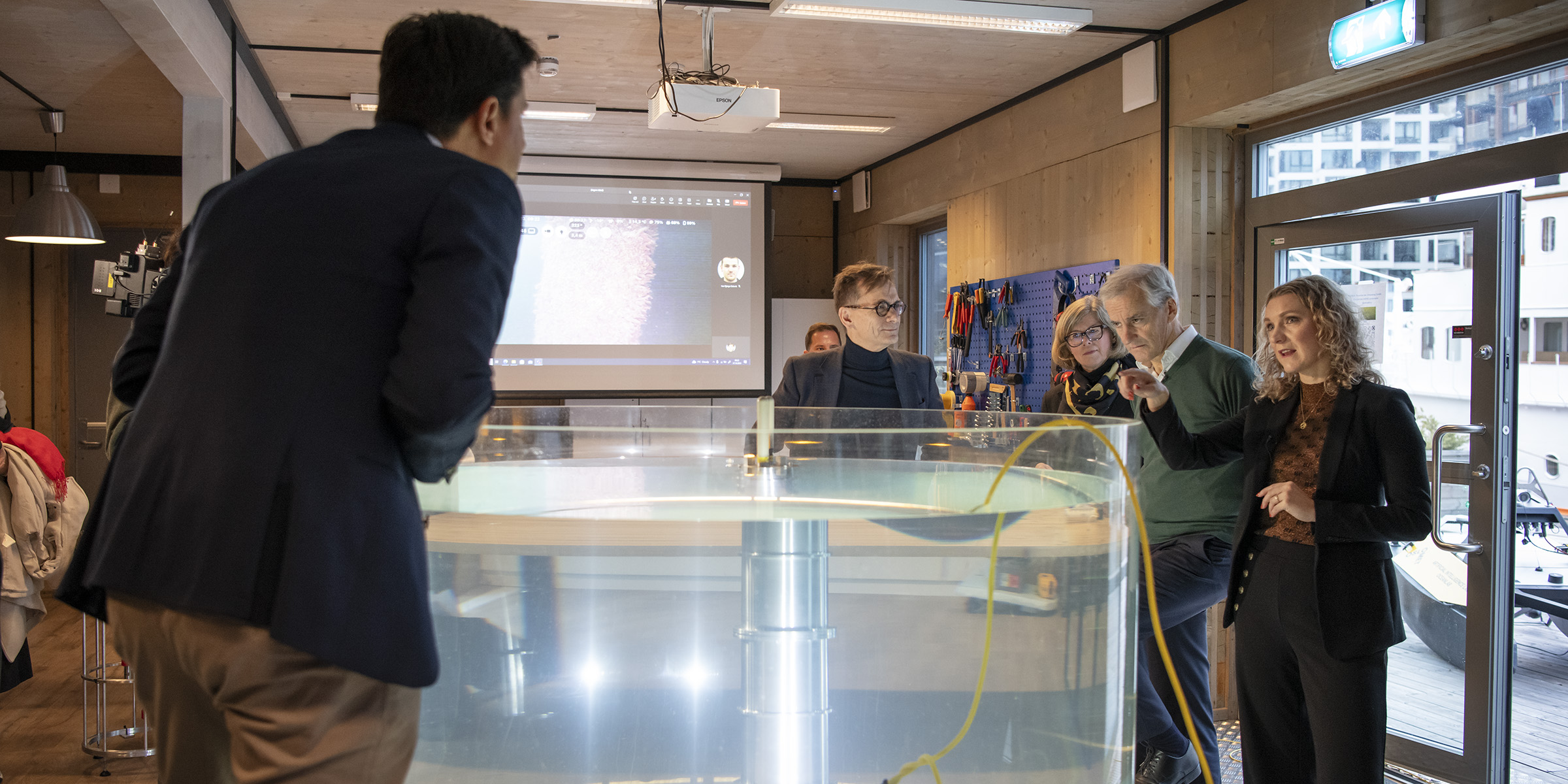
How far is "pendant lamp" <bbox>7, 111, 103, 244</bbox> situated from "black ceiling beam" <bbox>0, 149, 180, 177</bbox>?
180 cm

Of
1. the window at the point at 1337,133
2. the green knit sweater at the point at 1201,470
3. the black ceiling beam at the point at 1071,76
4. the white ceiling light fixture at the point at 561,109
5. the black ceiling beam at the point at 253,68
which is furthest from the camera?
the white ceiling light fixture at the point at 561,109

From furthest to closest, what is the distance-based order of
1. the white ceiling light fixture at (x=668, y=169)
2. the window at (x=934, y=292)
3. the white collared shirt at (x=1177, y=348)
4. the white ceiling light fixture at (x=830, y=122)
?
1. the window at (x=934, y=292)
2. the white ceiling light fixture at (x=668, y=169)
3. the white ceiling light fixture at (x=830, y=122)
4. the white collared shirt at (x=1177, y=348)

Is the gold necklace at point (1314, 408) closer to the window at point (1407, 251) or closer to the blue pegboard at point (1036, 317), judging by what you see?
the window at point (1407, 251)

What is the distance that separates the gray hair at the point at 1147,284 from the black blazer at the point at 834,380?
1.94 feet

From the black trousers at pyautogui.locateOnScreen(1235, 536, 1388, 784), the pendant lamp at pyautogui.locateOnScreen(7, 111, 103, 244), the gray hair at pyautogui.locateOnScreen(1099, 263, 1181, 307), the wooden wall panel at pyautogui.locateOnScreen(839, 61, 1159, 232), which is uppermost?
the wooden wall panel at pyautogui.locateOnScreen(839, 61, 1159, 232)

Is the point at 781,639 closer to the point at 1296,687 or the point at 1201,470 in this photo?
the point at 1296,687

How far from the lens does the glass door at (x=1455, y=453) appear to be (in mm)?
2943

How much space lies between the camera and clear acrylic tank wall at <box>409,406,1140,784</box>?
121 centimetres

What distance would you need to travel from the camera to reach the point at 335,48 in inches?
184

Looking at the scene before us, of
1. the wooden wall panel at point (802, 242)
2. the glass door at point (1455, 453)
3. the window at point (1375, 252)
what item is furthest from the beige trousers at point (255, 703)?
the wooden wall panel at point (802, 242)

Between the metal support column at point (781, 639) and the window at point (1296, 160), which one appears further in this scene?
the window at point (1296, 160)

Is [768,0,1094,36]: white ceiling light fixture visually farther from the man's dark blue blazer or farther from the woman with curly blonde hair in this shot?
the man's dark blue blazer

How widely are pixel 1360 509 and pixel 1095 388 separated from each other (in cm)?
101

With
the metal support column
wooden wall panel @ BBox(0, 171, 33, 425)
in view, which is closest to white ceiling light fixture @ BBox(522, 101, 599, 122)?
wooden wall panel @ BBox(0, 171, 33, 425)
